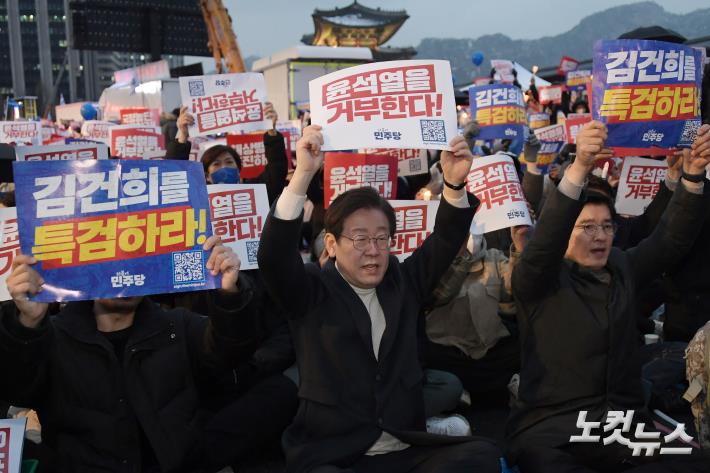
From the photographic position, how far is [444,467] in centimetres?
248

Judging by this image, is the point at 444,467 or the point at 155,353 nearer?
the point at 444,467

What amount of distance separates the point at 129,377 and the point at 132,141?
643 cm

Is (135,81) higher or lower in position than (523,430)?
higher

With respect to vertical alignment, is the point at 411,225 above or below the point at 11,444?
A: above

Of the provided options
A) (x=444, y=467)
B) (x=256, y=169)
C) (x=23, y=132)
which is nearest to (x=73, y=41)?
(x=23, y=132)

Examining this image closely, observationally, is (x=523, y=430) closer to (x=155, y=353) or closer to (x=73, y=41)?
(x=155, y=353)

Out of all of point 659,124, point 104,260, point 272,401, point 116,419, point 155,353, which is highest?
point 659,124

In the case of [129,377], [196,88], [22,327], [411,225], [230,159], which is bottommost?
[129,377]

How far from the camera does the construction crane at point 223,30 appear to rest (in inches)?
930

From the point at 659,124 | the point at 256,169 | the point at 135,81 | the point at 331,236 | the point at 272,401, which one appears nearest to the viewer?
the point at 331,236

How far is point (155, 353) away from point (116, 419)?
0.28 metres

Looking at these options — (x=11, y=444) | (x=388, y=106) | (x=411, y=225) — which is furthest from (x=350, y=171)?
(x=11, y=444)

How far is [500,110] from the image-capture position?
822 centimetres

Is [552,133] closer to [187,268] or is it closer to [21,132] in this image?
[187,268]
